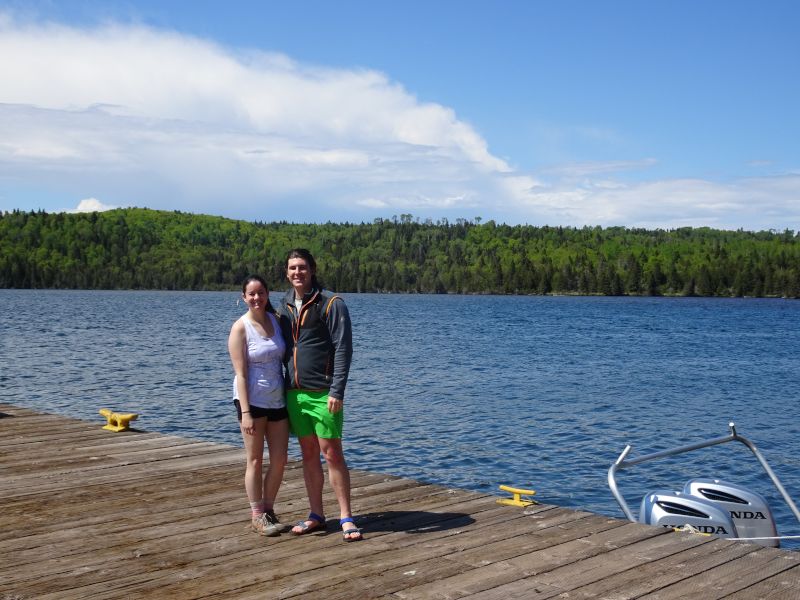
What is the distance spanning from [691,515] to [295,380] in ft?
12.1

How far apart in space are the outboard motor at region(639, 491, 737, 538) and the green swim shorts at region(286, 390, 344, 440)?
312 centimetres

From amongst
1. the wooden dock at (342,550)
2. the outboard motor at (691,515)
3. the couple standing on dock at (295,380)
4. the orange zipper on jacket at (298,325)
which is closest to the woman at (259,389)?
the couple standing on dock at (295,380)

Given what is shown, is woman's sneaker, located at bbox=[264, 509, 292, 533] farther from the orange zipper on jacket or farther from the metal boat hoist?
the metal boat hoist

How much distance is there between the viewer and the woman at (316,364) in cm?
559

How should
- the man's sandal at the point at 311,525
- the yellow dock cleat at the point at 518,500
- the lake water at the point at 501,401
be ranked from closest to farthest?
the man's sandal at the point at 311,525, the yellow dock cleat at the point at 518,500, the lake water at the point at 501,401

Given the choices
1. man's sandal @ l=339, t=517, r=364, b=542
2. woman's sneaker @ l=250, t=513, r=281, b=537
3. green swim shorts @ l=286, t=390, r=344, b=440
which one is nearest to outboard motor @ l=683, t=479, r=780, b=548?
man's sandal @ l=339, t=517, r=364, b=542

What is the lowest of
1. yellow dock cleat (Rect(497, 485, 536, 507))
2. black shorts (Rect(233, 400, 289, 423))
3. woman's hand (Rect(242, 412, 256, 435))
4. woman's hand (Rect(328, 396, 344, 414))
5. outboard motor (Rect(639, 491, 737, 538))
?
outboard motor (Rect(639, 491, 737, 538))

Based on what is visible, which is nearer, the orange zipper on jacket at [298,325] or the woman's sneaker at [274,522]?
the orange zipper on jacket at [298,325]

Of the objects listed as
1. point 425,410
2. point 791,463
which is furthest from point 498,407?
point 791,463

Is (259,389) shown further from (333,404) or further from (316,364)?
(333,404)

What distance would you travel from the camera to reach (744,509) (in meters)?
7.21

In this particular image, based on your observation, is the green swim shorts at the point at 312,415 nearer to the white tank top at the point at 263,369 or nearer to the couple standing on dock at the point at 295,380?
the couple standing on dock at the point at 295,380

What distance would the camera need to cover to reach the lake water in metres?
15.5

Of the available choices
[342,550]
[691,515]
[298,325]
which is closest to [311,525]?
[342,550]
